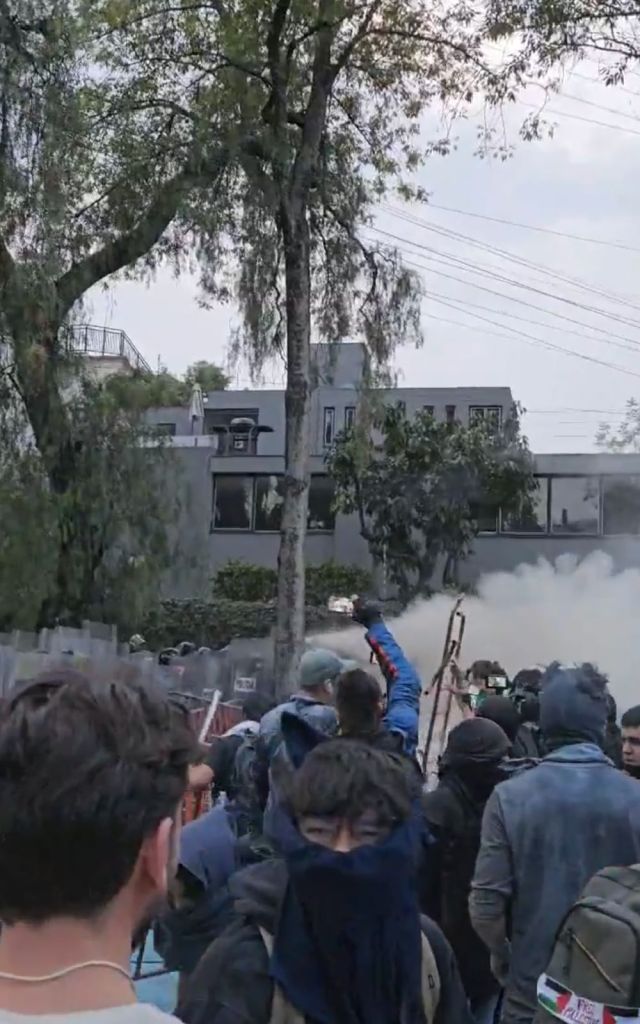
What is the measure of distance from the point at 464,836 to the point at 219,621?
24.3 meters

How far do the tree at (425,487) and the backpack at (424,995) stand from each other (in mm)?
26023

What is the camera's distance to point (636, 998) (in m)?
2.16

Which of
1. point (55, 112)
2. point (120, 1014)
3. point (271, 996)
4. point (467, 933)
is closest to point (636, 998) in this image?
point (271, 996)

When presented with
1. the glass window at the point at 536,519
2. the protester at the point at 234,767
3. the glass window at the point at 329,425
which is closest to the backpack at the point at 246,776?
the protester at the point at 234,767

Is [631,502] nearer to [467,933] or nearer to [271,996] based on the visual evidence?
[467,933]

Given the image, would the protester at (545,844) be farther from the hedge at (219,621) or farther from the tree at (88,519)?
the hedge at (219,621)

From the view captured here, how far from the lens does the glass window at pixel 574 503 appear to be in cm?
3212

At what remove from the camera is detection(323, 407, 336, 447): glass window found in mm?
34344

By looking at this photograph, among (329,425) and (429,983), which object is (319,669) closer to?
(429,983)

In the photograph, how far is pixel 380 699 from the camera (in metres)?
4.25

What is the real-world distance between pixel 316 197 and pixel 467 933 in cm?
1469

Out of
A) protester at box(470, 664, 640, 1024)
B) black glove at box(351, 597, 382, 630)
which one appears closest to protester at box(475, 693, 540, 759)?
black glove at box(351, 597, 382, 630)

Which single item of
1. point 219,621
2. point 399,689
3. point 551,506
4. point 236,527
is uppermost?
point 551,506

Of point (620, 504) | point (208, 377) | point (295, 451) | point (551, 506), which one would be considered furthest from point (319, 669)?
point (208, 377)
